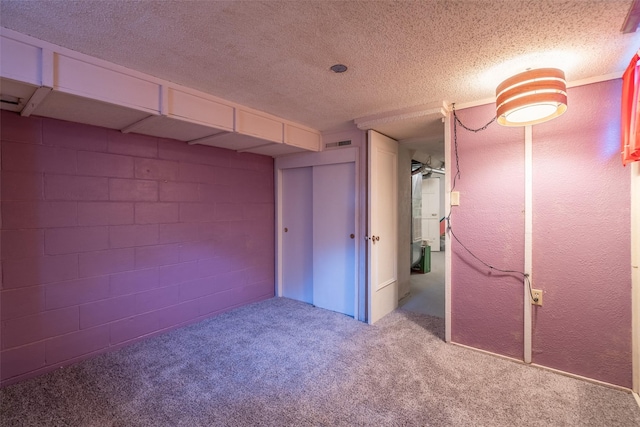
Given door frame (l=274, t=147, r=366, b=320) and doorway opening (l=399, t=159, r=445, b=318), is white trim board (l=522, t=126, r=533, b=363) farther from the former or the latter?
door frame (l=274, t=147, r=366, b=320)

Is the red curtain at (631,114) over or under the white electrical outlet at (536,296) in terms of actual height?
over

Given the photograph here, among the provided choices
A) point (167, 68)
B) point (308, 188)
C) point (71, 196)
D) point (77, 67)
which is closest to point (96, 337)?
point (71, 196)

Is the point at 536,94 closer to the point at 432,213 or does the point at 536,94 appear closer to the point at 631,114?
the point at 631,114

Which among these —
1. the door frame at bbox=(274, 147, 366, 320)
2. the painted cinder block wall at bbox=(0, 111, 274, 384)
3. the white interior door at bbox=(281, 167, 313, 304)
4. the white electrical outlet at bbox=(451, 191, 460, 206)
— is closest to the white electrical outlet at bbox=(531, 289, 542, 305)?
the white electrical outlet at bbox=(451, 191, 460, 206)

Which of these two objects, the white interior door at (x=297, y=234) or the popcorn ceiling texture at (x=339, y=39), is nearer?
the popcorn ceiling texture at (x=339, y=39)

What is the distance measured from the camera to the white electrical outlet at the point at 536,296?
2.37 m

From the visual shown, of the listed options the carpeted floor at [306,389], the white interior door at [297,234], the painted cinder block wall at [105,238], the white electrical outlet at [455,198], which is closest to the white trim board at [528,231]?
the carpeted floor at [306,389]

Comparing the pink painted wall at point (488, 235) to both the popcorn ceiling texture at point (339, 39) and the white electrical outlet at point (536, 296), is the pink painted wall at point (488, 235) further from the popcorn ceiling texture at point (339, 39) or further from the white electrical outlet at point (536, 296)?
the popcorn ceiling texture at point (339, 39)

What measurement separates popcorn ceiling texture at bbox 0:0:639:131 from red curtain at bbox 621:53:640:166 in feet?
0.42

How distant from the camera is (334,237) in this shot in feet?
12.2

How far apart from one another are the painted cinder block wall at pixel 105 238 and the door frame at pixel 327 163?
0.63 m

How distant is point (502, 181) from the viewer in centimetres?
252

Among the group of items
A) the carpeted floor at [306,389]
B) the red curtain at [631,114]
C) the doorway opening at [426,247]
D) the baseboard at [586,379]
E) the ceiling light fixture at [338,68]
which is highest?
the ceiling light fixture at [338,68]

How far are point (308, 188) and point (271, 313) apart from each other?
1.72 m
